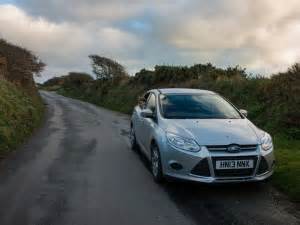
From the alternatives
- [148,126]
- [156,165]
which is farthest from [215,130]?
[148,126]

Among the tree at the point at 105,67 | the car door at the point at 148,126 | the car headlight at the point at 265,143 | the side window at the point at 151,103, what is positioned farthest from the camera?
the tree at the point at 105,67

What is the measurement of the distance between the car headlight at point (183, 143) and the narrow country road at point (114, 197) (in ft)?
2.55

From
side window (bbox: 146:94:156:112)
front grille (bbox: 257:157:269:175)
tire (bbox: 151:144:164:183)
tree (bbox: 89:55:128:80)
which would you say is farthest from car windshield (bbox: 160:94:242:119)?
tree (bbox: 89:55:128:80)

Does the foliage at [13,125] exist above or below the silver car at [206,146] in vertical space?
below

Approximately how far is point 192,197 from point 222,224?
125cm

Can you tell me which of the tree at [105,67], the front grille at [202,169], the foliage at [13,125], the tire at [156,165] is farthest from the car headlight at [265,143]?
the tree at [105,67]

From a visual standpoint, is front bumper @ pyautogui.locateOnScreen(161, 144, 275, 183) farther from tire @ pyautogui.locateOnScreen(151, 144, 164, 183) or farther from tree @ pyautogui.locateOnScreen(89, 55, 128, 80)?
tree @ pyautogui.locateOnScreen(89, 55, 128, 80)

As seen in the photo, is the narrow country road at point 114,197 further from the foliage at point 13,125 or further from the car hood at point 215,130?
the foliage at point 13,125

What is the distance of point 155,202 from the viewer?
616 centimetres

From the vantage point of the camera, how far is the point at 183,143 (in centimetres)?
661

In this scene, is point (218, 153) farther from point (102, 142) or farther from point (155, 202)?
point (102, 142)

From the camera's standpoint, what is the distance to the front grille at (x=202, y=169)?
6.33 metres

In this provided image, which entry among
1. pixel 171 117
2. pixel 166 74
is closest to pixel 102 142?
pixel 171 117

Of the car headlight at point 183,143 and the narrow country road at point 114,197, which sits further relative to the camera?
the car headlight at point 183,143
